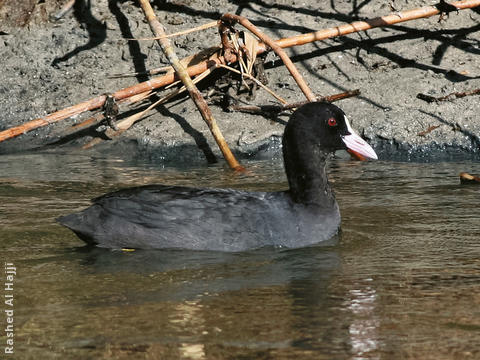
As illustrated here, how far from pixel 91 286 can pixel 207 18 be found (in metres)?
6.16

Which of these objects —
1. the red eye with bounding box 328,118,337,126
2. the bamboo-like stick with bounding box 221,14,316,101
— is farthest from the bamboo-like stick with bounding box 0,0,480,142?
the red eye with bounding box 328,118,337,126

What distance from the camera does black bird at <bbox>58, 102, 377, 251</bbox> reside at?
6523 mm

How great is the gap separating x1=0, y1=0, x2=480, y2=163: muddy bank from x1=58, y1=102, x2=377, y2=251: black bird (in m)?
3.11

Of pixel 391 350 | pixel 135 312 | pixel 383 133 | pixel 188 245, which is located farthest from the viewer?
pixel 383 133

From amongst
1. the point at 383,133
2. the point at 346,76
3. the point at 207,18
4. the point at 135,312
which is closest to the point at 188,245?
the point at 135,312

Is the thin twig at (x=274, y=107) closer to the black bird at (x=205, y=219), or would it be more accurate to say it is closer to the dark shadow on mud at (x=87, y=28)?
the dark shadow on mud at (x=87, y=28)

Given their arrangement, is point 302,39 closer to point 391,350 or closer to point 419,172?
point 419,172

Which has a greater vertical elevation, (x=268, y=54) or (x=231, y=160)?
(x=268, y=54)

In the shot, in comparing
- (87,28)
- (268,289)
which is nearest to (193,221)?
(268,289)

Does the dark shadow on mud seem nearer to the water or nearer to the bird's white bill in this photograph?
the water

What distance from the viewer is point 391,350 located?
A: 14.6 ft

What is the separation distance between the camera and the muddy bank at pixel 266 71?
9.89m

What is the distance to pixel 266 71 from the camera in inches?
425

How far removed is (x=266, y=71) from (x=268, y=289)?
557cm
